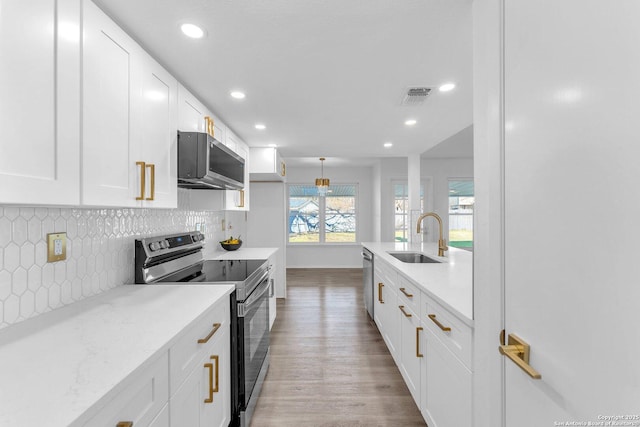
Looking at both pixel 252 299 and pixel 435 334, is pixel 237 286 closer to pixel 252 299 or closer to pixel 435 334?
pixel 252 299

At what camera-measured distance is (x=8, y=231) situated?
1.09 metres

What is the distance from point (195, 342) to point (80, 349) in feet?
1.34

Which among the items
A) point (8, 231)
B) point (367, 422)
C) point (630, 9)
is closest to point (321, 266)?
point (367, 422)

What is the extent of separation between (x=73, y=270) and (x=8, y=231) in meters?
0.34

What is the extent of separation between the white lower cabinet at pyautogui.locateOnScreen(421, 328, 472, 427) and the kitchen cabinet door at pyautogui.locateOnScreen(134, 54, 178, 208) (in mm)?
1666

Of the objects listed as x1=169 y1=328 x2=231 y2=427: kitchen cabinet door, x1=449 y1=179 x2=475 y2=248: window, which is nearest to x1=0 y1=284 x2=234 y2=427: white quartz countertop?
x1=169 y1=328 x2=231 y2=427: kitchen cabinet door

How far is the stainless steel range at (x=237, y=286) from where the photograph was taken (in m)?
1.73

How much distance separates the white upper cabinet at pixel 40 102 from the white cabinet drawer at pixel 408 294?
1.78m

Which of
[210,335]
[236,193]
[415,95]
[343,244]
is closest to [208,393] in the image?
[210,335]

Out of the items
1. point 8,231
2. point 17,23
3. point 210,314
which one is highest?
point 17,23

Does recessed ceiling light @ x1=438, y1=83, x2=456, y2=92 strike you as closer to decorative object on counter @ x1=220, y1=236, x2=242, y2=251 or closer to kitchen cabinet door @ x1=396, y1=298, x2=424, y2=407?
kitchen cabinet door @ x1=396, y1=298, x2=424, y2=407

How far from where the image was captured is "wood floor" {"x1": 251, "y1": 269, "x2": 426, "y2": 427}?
1.92m

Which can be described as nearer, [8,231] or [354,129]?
[8,231]

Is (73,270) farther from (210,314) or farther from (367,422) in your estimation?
(367,422)
